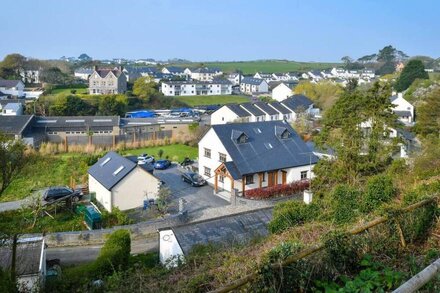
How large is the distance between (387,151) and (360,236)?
14.2 meters

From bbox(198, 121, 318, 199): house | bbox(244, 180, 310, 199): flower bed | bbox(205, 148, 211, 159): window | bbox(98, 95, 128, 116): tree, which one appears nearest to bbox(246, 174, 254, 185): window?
bbox(198, 121, 318, 199): house

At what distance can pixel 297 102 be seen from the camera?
156ft

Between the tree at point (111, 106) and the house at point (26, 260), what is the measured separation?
123ft

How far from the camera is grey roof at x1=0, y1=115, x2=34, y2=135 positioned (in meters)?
31.5

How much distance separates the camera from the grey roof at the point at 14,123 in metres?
31.5

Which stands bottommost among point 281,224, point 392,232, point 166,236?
point 166,236

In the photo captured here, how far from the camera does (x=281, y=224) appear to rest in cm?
1091

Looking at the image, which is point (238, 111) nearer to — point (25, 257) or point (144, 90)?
point (144, 90)

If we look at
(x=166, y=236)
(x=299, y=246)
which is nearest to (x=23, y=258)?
(x=166, y=236)

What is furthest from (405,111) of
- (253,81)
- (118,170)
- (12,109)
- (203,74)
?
(203,74)

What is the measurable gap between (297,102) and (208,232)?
121 ft

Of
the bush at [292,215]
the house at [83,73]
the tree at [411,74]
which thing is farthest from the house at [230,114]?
the house at [83,73]

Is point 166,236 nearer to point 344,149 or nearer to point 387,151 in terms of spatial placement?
point 344,149

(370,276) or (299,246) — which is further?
(299,246)
